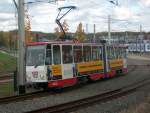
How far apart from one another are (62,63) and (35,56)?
1.53 metres

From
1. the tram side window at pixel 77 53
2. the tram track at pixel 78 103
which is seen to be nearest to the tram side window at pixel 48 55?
the tram side window at pixel 77 53

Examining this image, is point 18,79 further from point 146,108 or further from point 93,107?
point 146,108

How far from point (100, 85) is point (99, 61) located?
2231 millimetres

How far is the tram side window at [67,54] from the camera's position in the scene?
76.4 feet

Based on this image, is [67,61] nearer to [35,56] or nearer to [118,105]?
[35,56]

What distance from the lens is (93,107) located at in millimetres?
16719

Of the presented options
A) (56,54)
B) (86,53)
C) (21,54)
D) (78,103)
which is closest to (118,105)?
(78,103)

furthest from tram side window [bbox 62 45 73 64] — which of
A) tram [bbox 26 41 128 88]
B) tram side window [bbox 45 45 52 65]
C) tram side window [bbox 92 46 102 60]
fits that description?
tram side window [bbox 92 46 102 60]

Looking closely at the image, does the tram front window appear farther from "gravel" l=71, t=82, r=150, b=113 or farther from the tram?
"gravel" l=71, t=82, r=150, b=113

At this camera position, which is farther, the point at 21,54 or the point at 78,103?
the point at 21,54

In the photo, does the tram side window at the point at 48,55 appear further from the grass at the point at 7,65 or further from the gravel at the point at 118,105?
the grass at the point at 7,65

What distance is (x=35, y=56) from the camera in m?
22.6

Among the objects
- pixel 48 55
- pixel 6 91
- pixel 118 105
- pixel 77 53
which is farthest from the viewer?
pixel 77 53

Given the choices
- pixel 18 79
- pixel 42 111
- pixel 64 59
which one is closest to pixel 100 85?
pixel 64 59
